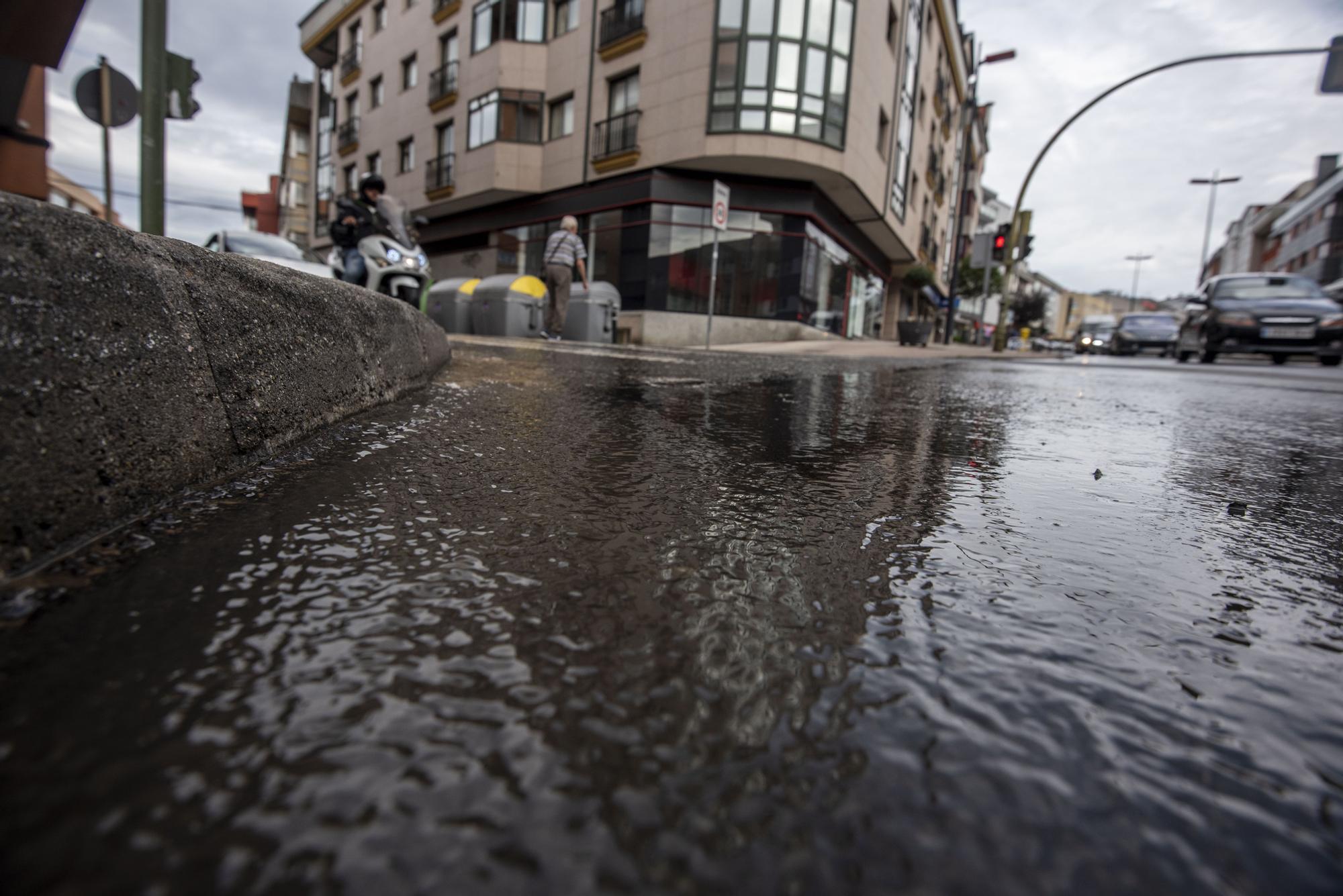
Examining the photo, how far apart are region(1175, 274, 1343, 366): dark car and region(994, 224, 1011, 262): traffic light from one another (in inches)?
203

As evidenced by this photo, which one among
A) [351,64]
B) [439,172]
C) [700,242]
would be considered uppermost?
[351,64]

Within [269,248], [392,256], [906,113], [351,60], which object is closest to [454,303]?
[269,248]

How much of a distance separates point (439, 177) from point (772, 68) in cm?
1191

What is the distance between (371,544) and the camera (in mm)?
1260

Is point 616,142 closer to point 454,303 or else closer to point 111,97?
point 454,303

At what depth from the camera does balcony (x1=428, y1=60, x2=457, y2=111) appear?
22.8 m

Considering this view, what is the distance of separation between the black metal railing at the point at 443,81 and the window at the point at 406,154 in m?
2.43

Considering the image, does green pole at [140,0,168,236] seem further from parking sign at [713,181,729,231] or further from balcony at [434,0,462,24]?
balcony at [434,0,462,24]

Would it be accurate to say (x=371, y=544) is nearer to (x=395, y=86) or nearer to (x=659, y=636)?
(x=659, y=636)

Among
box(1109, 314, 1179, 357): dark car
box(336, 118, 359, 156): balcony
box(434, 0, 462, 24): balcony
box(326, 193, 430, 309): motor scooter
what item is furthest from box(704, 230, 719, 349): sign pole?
box(336, 118, 359, 156): balcony

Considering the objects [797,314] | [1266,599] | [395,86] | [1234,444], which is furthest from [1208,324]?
[395,86]

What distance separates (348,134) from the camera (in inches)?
1143

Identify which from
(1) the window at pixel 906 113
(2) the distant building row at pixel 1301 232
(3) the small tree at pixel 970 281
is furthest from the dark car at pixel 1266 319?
(2) the distant building row at pixel 1301 232

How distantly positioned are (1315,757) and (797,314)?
743 inches
